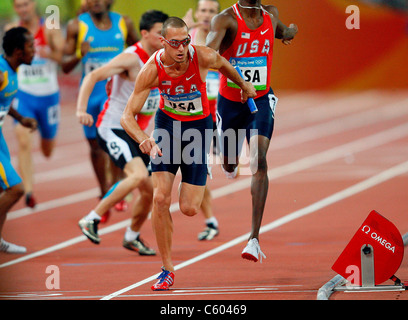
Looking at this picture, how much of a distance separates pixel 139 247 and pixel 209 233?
3.62ft

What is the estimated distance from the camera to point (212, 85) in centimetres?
1088

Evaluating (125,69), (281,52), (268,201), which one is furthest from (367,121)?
(125,69)

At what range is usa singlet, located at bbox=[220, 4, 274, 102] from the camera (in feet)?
26.8

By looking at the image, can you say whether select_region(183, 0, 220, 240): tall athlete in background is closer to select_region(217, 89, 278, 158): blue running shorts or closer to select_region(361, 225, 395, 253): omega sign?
select_region(217, 89, 278, 158): blue running shorts

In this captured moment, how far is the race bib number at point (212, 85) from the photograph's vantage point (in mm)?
10786

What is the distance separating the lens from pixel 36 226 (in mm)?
11930

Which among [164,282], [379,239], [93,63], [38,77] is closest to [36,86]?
[38,77]

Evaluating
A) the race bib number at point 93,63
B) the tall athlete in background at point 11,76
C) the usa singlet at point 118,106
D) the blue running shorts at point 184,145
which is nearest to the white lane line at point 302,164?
the tall athlete in background at point 11,76

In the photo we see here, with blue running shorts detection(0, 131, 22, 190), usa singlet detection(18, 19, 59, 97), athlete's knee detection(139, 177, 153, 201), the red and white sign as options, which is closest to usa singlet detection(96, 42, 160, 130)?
athlete's knee detection(139, 177, 153, 201)

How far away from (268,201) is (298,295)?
5720 millimetres

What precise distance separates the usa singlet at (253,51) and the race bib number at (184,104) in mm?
645
